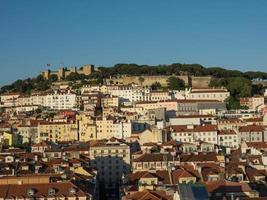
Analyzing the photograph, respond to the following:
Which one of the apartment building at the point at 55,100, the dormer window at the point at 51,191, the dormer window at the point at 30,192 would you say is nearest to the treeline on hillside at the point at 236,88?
the apartment building at the point at 55,100

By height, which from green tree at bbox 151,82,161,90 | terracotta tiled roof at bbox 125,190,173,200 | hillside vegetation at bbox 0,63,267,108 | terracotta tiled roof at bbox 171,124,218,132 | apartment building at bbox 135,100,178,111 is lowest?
terracotta tiled roof at bbox 125,190,173,200

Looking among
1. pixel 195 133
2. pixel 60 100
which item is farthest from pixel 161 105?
pixel 195 133

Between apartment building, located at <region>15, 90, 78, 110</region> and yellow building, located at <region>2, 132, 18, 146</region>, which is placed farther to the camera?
apartment building, located at <region>15, 90, 78, 110</region>

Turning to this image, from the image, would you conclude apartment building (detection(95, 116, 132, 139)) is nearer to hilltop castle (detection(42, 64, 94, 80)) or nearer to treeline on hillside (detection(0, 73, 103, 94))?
treeline on hillside (detection(0, 73, 103, 94))

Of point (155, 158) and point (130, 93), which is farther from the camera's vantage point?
point (130, 93)

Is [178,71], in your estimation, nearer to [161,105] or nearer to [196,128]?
[161,105]

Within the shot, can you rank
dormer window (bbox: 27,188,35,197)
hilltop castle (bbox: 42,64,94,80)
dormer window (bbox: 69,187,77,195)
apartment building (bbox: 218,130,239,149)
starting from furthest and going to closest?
hilltop castle (bbox: 42,64,94,80)
apartment building (bbox: 218,130,239,149)
dormer window (bbox: 69,187,77,195)
dormer window (bbox: 27,188,35,197)

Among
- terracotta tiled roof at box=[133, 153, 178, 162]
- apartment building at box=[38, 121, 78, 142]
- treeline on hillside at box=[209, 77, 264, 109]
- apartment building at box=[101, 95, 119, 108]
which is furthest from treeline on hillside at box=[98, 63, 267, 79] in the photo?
terracotta tiled roof at box=[133, 153, 178, 162]
